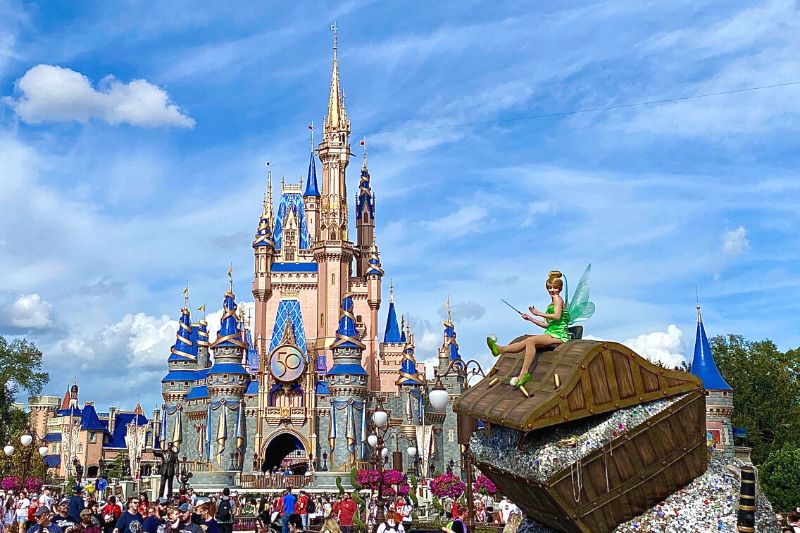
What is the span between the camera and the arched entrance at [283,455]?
5387 centimetres

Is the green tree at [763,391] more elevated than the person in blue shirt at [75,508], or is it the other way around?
the green tree at [763,391]

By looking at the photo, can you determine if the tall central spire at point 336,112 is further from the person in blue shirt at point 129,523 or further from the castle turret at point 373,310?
the person in blue shirt at point 129,523

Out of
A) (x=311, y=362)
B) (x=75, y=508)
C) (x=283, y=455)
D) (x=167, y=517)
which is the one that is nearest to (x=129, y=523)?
(x=167, y=517)

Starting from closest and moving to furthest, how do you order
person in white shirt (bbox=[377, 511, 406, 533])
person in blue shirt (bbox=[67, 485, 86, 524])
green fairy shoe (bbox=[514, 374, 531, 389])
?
1. green fairy shoe (bbox=[514, 374, 531, 389])
2. person in white shirt (bbox=[377, 511, 406, 533])
3. person in blue shirt (bbox=[67, 485, 86, 524])

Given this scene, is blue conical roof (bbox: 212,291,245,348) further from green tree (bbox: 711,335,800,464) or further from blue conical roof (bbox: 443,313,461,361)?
green tree (bbox: 711,335,800,464)

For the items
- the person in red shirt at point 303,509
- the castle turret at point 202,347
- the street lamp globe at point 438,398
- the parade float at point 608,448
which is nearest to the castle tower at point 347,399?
the castle turret at point 202,347

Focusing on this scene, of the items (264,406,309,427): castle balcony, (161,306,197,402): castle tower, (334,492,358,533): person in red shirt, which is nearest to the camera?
(334,492,358,533): person in red shirt

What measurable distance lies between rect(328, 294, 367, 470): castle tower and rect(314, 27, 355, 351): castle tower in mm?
8782

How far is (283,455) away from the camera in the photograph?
58.3 meters

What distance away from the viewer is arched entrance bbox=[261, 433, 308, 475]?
177 feet

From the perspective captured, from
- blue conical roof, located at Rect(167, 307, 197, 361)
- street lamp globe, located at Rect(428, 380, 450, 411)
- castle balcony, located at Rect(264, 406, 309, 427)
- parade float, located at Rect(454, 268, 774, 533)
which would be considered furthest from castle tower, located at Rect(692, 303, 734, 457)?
parade float, located at Rect(454, 268, 774, 533)

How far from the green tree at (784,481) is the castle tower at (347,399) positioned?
2219 centimetres

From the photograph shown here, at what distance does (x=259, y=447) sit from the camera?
5175 cm

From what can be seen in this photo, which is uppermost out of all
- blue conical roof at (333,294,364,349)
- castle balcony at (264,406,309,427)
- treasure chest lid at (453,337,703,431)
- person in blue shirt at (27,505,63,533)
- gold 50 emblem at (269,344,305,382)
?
blue conical roof at (333,294,364,349)
